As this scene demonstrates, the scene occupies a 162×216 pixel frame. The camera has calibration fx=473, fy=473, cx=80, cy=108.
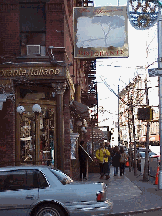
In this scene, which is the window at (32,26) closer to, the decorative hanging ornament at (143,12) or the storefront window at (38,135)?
the storefront window at (38,135)

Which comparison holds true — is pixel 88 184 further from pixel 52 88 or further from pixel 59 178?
pixel 52 88

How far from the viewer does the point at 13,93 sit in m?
17.7

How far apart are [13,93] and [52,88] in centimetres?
171

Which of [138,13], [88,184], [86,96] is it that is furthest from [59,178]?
[86,96]

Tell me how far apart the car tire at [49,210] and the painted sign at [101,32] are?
435 inches

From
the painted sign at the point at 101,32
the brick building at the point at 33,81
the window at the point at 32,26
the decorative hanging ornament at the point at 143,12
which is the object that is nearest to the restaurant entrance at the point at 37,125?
the brick building at the point at 33,81

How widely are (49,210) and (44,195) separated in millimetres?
343

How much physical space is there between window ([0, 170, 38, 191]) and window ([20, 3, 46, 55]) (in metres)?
8.70

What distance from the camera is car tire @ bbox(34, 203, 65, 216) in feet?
31.9

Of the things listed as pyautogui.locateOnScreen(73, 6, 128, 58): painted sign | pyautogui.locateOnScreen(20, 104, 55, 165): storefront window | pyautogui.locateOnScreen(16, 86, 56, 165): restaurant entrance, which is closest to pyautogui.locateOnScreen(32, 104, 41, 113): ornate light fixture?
pyautogui.locateOnScreen(16, 86, 56, 165): restaurant entrance

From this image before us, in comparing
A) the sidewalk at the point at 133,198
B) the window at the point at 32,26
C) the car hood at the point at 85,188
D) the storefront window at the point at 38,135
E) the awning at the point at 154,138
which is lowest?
the sidewalk at the point at 133,198

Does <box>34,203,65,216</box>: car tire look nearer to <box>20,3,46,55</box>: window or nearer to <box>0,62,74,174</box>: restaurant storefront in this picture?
<box>0,62,74,174</box>: restaurant storefront

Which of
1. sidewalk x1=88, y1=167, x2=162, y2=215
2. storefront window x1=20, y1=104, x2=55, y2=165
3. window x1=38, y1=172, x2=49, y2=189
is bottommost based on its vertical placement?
sidewalk x1=88, y1=167, x2=162, y2=215

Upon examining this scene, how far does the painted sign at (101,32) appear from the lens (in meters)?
20.1
